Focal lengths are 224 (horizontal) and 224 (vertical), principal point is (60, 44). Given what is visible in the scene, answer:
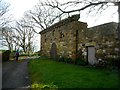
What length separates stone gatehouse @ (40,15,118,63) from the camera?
18.9 meters

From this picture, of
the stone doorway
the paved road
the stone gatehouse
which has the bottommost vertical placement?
the paved road

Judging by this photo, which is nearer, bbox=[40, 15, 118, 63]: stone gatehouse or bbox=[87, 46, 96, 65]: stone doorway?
bbox=[40, 15, 118, 63]: stone gatehouse

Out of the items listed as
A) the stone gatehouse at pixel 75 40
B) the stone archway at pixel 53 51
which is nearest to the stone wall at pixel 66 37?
the stone gatehouse at pixel 75 40

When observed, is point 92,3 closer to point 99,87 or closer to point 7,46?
point 99,87

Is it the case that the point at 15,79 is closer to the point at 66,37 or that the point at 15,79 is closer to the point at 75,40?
the point at 75,40

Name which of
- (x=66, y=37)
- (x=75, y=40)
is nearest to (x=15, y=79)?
(x=75, y=40)

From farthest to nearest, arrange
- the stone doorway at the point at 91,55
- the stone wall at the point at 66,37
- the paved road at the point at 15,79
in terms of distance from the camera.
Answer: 1. the stone wall at the point at 66,37
2. the stone doorway at the point at 91,55
3. the paved road at the point at 15,79

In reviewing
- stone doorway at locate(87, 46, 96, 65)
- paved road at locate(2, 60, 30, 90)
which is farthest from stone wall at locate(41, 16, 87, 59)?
paved road at locate(2, 60, 30, 90)

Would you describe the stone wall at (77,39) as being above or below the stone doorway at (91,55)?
above

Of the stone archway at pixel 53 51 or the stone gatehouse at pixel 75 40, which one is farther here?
the stone archway at pixel 53 51

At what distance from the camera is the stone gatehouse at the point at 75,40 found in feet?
62.0

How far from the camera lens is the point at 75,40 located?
24.4 metres

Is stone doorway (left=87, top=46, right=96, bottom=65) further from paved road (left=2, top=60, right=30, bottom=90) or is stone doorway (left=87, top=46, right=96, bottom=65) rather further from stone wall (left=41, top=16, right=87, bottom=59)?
paved road (left=2, top=60, right=30, bottom=90)

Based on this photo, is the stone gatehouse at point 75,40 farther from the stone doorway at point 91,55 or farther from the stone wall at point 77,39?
the stone doorway at point 91,55
